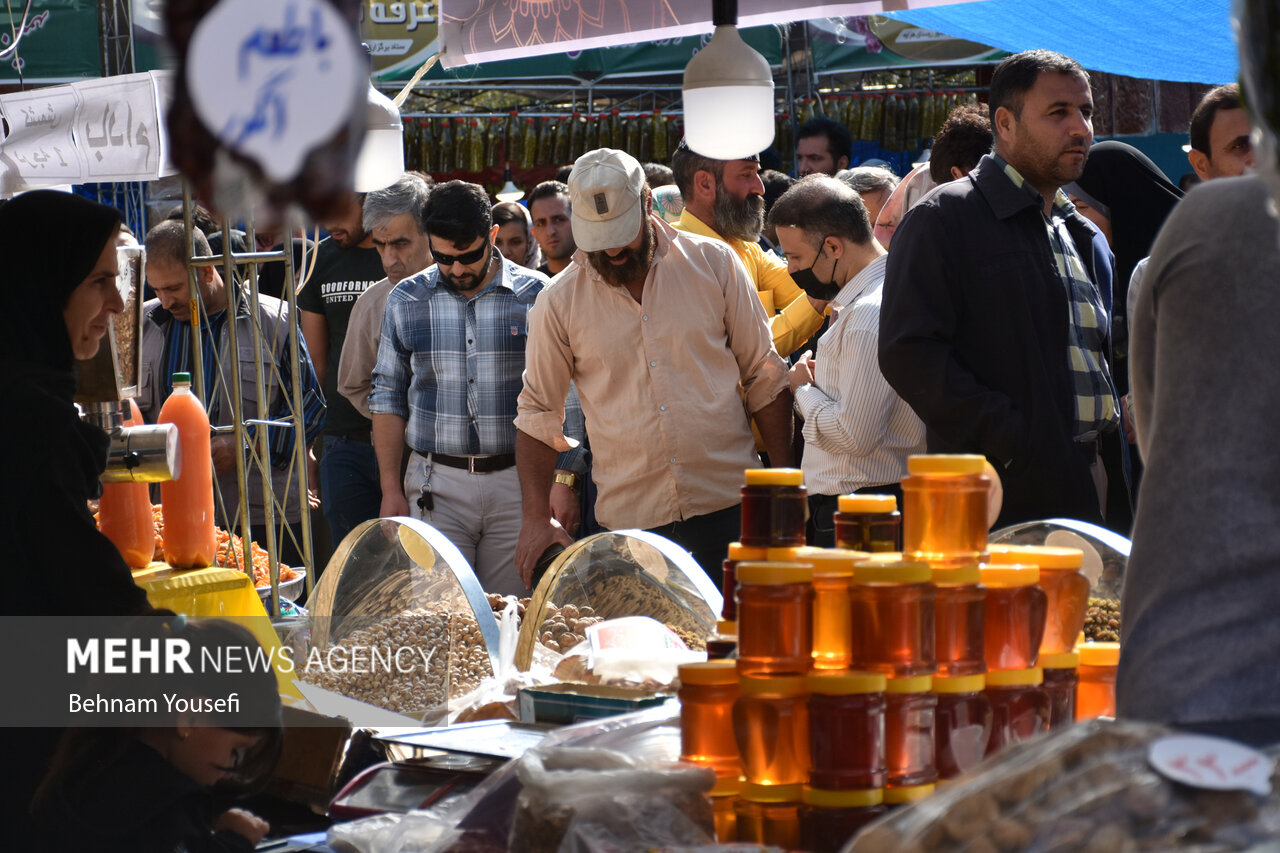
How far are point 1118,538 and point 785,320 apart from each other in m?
2.29

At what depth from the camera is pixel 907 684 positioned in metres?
1.19

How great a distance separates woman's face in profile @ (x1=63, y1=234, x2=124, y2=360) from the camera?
1.84 meters

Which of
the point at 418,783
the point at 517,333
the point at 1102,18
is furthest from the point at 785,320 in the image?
the point at 418,783

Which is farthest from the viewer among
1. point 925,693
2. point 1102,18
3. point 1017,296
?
point 1102,18

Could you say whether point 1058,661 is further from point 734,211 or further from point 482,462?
point 734,211

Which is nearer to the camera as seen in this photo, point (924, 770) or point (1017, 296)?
point (924, 770)

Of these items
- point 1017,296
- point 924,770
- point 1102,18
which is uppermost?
point 1102,18

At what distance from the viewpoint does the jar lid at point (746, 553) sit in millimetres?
1401

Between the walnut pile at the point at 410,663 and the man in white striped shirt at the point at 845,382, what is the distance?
3.86 feet

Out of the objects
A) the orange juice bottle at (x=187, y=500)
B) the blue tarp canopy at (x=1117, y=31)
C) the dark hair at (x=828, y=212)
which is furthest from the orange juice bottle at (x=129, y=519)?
the blue tarp canopy at (x=1117, y=31)

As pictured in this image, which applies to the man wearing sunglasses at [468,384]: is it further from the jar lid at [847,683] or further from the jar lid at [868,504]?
the jar lid at [847,683]

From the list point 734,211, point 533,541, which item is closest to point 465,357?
point 533,541

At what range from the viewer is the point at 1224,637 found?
3.41 ft

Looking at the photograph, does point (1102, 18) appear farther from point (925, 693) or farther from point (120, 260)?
point (925, 693)
